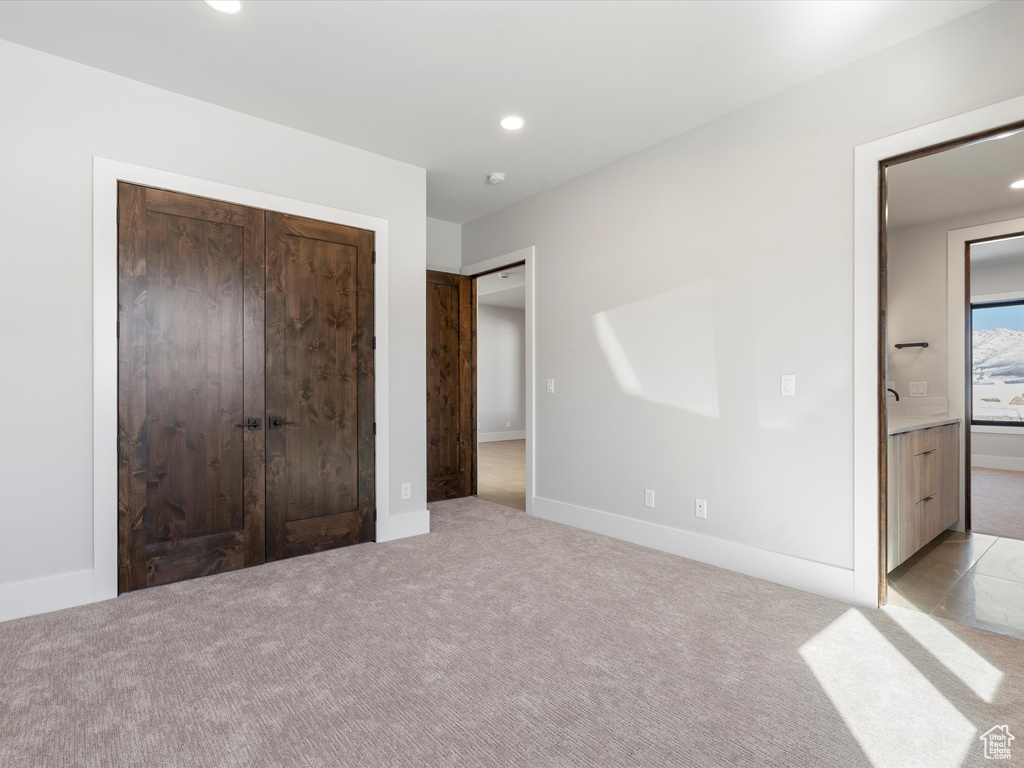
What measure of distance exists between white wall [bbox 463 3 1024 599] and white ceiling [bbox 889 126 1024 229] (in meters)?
0.46

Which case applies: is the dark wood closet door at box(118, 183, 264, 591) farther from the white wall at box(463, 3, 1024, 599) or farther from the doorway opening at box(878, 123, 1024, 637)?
the doorway opening at box(878, 123, 1024, 637)

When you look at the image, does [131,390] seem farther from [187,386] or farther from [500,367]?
[500,367]

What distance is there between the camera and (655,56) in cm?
259

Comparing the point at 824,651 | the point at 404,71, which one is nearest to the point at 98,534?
the point at 404,71

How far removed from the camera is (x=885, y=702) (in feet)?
5.79

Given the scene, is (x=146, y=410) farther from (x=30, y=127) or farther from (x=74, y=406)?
(x=30, y=127)

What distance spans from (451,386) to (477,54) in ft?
10.2

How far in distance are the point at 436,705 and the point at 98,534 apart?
2115 mm

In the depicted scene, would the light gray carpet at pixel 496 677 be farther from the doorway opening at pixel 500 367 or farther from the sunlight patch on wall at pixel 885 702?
the doorway opening at pixel 500 367

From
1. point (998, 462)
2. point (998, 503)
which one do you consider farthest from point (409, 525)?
point (998, 462)

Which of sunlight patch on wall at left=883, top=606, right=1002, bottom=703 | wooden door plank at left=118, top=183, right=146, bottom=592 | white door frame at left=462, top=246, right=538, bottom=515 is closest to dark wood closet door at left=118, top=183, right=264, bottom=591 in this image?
wooden door plank at left=118, top=183, right=146, bottom=592

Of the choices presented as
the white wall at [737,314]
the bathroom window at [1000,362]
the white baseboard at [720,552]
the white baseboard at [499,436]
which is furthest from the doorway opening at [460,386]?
the bathroom window at [1000,362]

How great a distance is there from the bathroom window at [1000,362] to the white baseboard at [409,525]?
17.8ft

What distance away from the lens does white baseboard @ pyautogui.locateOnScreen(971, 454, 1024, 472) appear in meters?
5.41
